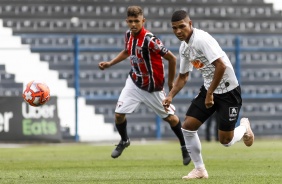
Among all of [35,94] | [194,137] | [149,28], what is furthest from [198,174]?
[149,28]

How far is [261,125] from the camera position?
75.0 feet

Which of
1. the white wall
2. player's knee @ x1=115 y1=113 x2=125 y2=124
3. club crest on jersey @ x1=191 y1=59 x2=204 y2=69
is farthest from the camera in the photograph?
the white wall

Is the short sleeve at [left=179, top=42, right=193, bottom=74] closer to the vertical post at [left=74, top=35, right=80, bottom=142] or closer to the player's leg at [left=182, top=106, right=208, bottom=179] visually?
the player's leg at [left=182, top=106, right=208, bottom=179]

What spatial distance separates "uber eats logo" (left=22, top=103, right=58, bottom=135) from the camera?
18656mm

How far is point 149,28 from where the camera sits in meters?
23.5

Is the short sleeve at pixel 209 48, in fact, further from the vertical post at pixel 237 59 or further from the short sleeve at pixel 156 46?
the vertical post at pixel 237 59

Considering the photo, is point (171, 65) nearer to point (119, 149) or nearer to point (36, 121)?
point (119, 149)

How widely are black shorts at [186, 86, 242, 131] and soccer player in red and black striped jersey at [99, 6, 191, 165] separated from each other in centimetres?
180

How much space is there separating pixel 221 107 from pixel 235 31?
16372mm

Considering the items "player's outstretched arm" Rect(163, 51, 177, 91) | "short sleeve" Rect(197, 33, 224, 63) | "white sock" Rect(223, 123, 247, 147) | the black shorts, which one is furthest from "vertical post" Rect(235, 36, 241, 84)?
"short sleeve" Rect(197, 33, 224, 63)

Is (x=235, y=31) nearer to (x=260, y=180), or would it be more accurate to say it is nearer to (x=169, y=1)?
(x=169, y=1)

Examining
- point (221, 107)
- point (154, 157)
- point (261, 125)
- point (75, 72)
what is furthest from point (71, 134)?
point (221, 107)

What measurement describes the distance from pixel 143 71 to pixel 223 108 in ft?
8.54

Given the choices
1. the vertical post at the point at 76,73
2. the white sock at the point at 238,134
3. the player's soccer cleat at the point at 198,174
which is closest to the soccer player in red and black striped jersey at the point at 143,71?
the white sock at the point at 238,134
